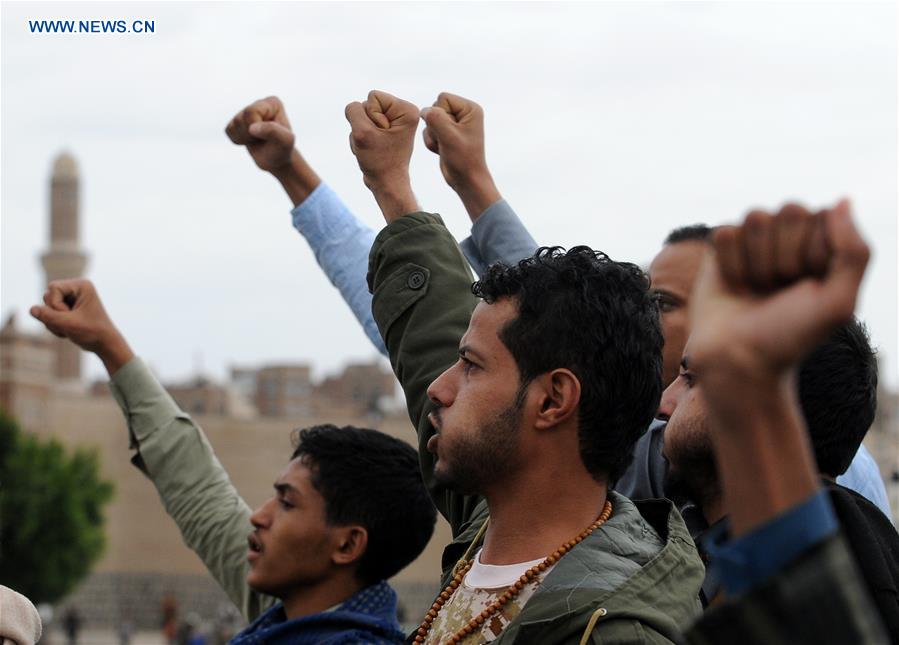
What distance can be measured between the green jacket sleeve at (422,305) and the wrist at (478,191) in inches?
18.9

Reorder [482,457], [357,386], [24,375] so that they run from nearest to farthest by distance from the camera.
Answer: [482,457]
[24,375]
[357,386]

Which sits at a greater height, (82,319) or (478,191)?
(478,191)

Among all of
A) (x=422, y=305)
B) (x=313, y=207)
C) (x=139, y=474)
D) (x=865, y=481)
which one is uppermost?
(x=313, y=207)

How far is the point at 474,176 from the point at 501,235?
0.44 feet

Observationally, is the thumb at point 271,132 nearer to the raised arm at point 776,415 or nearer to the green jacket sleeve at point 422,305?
the green jacket sleeve at point 422,305

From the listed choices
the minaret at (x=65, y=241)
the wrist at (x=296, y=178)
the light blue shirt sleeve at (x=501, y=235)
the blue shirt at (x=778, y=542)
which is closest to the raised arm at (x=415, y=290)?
the light blue shirt sleeve at (x=501, y=235)

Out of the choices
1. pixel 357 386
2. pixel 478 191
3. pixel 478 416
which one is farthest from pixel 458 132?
pixel 357 386

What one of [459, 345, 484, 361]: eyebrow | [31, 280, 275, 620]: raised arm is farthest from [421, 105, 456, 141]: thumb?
[31, 280, 275, 620]: raised arm

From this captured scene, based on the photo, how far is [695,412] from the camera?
2.77 metres

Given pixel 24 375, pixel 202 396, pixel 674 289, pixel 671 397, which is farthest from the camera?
pixel 202 396

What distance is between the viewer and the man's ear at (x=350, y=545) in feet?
11.9

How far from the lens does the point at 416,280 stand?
314cm

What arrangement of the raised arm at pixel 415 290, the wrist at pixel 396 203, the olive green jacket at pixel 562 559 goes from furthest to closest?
1. the wrist at pixel 396 203
2. the raised arm at pixel 415 290
3. the olive green jacket at pixel 562 559

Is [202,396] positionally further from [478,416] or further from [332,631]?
[478,416]
